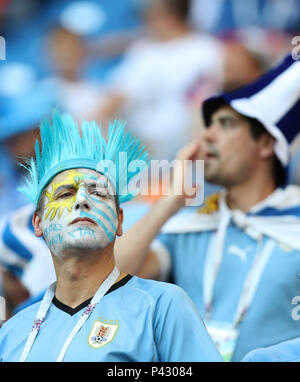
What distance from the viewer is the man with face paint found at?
120cm

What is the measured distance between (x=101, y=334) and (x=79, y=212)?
23 cm

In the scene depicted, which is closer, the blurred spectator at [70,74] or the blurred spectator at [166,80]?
the blurred spectator at [166,80]

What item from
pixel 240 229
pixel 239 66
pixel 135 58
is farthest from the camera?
pixel 135 58

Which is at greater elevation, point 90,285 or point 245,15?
point 245,15

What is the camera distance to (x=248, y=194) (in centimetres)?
214

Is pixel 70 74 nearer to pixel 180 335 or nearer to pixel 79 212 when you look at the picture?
pixel 79 212

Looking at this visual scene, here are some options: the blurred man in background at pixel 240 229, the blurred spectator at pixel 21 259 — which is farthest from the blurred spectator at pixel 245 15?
the blurred spectator at pixel 21 259

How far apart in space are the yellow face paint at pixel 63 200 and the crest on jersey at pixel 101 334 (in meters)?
0.23

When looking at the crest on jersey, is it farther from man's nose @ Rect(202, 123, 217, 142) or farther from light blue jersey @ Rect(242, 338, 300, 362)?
man's nose @ Rect(202, 123, 217, 142)

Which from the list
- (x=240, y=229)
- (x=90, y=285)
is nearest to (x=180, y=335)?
(x=90, y=285)

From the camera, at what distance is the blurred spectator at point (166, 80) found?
3.33m

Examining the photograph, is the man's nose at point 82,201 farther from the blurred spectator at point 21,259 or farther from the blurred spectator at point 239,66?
the blurred spectator at point 239,66

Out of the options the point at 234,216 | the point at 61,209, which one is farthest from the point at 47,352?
the point at 234,216
